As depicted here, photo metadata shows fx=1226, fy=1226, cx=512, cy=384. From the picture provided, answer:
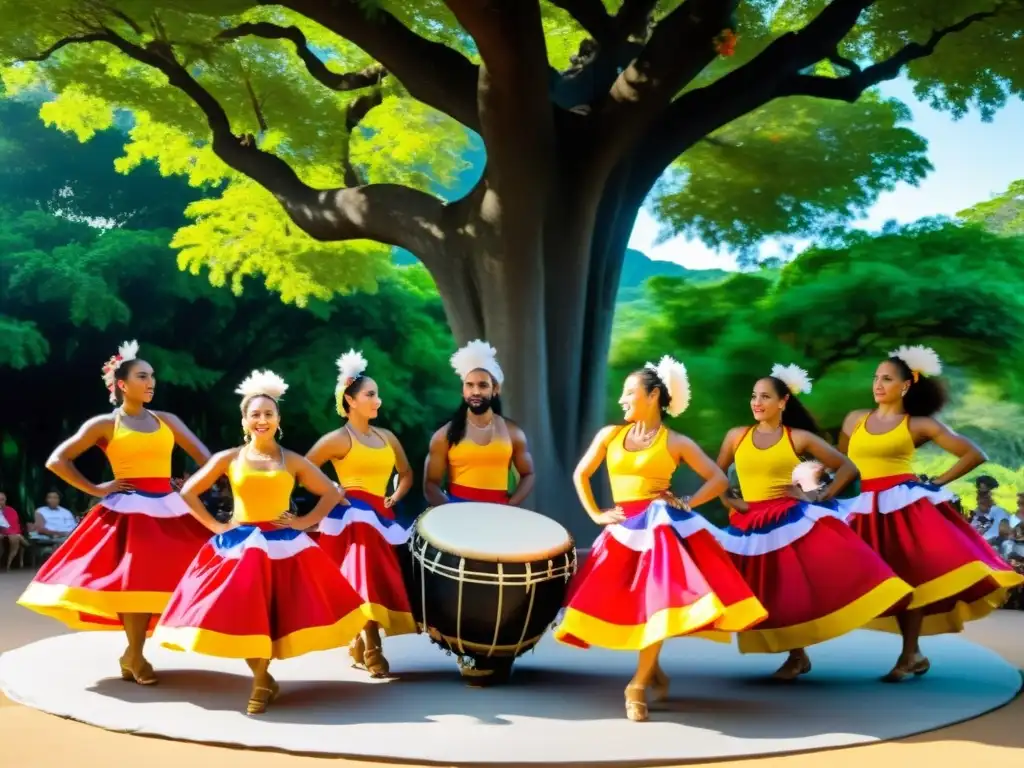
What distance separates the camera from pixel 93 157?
76.1ft

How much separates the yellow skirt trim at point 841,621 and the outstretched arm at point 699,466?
70 cm

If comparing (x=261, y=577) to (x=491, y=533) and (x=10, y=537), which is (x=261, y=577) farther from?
(x=10, y=537)

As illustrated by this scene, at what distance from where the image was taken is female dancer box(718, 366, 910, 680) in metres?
6.07

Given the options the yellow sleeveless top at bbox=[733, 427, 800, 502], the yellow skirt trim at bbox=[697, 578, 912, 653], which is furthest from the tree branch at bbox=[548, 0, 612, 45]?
the yellow skirt trim at bbox=[697, 578, 912, 653]

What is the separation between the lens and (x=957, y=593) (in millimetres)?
6551

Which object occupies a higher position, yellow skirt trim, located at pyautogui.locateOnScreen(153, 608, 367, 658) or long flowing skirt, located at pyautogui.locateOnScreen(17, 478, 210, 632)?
long flowing skirt, located at pyautogui.locateOnScreen(17, 478, 210, 632)

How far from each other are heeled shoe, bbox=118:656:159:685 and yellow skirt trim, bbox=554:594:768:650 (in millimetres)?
2184

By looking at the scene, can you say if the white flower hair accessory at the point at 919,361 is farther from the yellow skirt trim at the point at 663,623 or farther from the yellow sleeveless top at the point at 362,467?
the yellow sleeveless top at the point at 362,467

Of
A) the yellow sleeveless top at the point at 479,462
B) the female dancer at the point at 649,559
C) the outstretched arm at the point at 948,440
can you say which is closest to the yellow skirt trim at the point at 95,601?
the yellow sleeveless top at the point at 479,462

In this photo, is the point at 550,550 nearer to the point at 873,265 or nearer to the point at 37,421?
the point at 873,265

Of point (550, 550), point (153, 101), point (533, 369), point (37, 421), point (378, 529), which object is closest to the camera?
point (550, 550)

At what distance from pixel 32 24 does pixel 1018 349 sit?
12.3 metres

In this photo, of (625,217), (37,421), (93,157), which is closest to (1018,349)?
(625,217)

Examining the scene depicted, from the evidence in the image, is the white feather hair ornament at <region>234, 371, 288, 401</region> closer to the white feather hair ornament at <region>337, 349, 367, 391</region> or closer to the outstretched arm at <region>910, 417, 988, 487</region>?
the white feather hair ornament at <region>337, 349, 367, 391</region>
